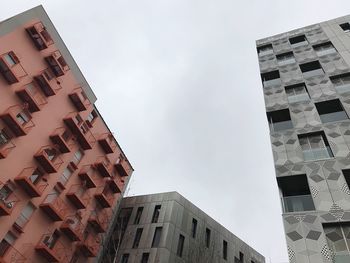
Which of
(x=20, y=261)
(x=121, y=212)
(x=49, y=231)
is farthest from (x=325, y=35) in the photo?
(x=20, y=261)

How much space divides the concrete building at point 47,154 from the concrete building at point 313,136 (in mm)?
17567

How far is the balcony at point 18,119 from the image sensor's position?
2109cm

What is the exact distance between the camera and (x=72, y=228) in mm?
25328

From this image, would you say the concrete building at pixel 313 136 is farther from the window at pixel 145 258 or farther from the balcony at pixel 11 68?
the balcony at pixel 11 68

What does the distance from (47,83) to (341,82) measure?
24.3 m

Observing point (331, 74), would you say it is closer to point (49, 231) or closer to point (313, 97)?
point (313, 97)

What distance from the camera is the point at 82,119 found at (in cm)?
2928

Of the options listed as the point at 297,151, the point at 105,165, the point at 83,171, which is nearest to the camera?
the point at 297,151

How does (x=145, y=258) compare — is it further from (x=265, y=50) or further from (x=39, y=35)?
(x=265, y=50)

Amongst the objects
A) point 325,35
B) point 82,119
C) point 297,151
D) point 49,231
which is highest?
point 325,35

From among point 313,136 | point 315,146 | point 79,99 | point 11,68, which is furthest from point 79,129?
point 315,146

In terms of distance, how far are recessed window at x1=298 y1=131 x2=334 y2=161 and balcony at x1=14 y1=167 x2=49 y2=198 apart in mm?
19327

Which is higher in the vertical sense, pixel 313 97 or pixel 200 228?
pixel 313 97

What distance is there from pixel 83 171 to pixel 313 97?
2119 cm
